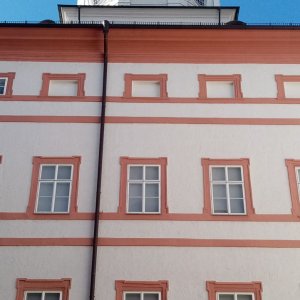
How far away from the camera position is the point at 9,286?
11.6 m

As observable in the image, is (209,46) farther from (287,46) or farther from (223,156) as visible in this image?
(223,156)

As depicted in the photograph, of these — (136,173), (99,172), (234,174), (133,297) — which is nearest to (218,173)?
(234,174)

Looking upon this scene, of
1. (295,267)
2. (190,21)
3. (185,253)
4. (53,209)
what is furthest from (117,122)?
(190,21)

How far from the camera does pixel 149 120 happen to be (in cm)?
1384

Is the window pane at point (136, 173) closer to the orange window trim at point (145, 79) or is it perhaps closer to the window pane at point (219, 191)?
the window pane at point (219, 191)

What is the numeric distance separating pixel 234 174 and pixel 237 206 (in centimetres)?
89

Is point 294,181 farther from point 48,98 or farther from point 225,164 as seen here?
point 48,98

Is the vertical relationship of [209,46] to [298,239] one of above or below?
above

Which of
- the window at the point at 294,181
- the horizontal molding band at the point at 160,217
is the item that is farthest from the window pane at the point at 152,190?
the window at the point at 294,181

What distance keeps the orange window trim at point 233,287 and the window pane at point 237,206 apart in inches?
73.7

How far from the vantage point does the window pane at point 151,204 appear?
1270 cm

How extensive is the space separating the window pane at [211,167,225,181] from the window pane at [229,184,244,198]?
33 cm

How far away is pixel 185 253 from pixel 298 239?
2.82 meters

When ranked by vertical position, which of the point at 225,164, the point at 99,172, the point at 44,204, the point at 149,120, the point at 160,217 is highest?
the point at 149,120
